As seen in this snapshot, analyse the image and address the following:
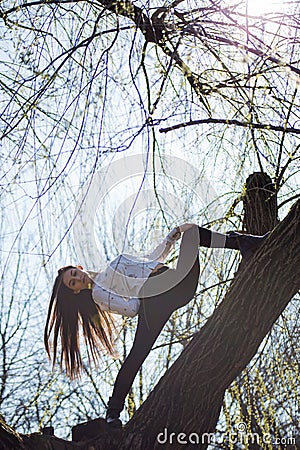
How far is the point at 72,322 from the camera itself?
3.60 metres

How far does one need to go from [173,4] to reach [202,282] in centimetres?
136

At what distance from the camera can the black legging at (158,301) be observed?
10.3 feet

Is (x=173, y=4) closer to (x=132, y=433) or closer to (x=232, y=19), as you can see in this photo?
(x=232, y=19)

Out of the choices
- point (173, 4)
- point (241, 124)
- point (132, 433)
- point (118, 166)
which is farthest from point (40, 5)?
point (132, 433)

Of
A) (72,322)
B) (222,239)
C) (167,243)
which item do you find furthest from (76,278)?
(222,239)

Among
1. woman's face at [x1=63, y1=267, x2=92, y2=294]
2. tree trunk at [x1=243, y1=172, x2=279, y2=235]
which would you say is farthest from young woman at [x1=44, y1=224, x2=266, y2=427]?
tree trunk at [x1=243, y1=172, x2=279, y2=235]

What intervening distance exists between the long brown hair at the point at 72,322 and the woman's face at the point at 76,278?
5 centimetres

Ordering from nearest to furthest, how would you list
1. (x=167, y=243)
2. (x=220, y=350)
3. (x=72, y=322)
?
(x=220, y=350)
(x=167, y=243)
(x=72, y=322)

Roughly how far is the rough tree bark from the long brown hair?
0.94 m

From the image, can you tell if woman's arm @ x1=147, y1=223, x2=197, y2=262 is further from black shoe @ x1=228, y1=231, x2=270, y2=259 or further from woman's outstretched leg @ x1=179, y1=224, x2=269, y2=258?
black shoe @ x1=228, y1=231, x2=270, y2=259

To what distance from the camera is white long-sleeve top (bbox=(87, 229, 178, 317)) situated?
3.14 metres

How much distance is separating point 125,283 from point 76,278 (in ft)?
1.35

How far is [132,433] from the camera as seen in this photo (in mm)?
2656

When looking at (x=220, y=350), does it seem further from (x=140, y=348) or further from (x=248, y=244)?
(x=140, y=348)
